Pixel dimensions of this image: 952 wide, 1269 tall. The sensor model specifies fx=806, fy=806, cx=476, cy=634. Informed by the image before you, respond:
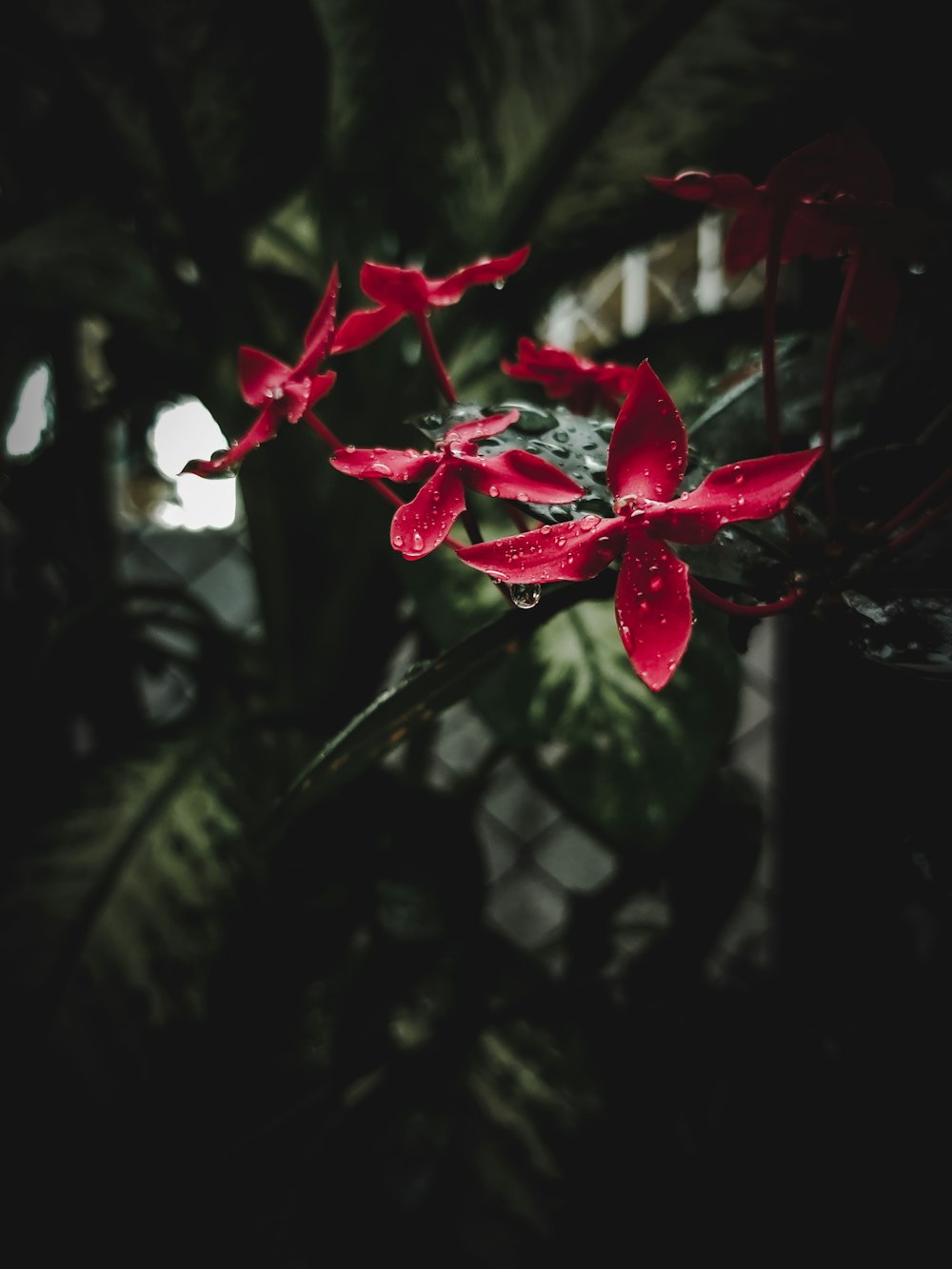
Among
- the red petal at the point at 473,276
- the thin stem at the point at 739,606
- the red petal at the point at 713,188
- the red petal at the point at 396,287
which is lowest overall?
the thin stem at the point at 739,606

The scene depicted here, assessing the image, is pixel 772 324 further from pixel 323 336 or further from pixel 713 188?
pixel 323 336

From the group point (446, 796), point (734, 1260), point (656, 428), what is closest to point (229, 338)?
point (446, 796)

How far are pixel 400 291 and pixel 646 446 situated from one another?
128 millimetres

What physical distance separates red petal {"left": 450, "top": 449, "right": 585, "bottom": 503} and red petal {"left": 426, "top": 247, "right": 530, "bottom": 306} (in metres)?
0.09

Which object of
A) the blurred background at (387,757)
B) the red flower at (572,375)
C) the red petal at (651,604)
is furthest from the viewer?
the blurred background at (387,757)

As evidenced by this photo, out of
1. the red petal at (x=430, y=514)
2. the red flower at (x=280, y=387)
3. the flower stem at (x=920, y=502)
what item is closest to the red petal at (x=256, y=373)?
the red flower at (x=280, y=387)

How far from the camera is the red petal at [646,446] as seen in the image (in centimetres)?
22

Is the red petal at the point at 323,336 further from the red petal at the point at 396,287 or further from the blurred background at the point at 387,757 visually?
the blurred background at the point at 387,757

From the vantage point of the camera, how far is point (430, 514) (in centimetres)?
24

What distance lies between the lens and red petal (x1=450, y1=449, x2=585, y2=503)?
23 centimetres

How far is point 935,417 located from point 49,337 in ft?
2.66

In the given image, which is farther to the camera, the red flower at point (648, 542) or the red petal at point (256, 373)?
the red petal at point (256, 373)

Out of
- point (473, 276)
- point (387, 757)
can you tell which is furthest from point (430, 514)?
point (387, 757)

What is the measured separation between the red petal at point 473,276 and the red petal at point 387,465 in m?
0.09
